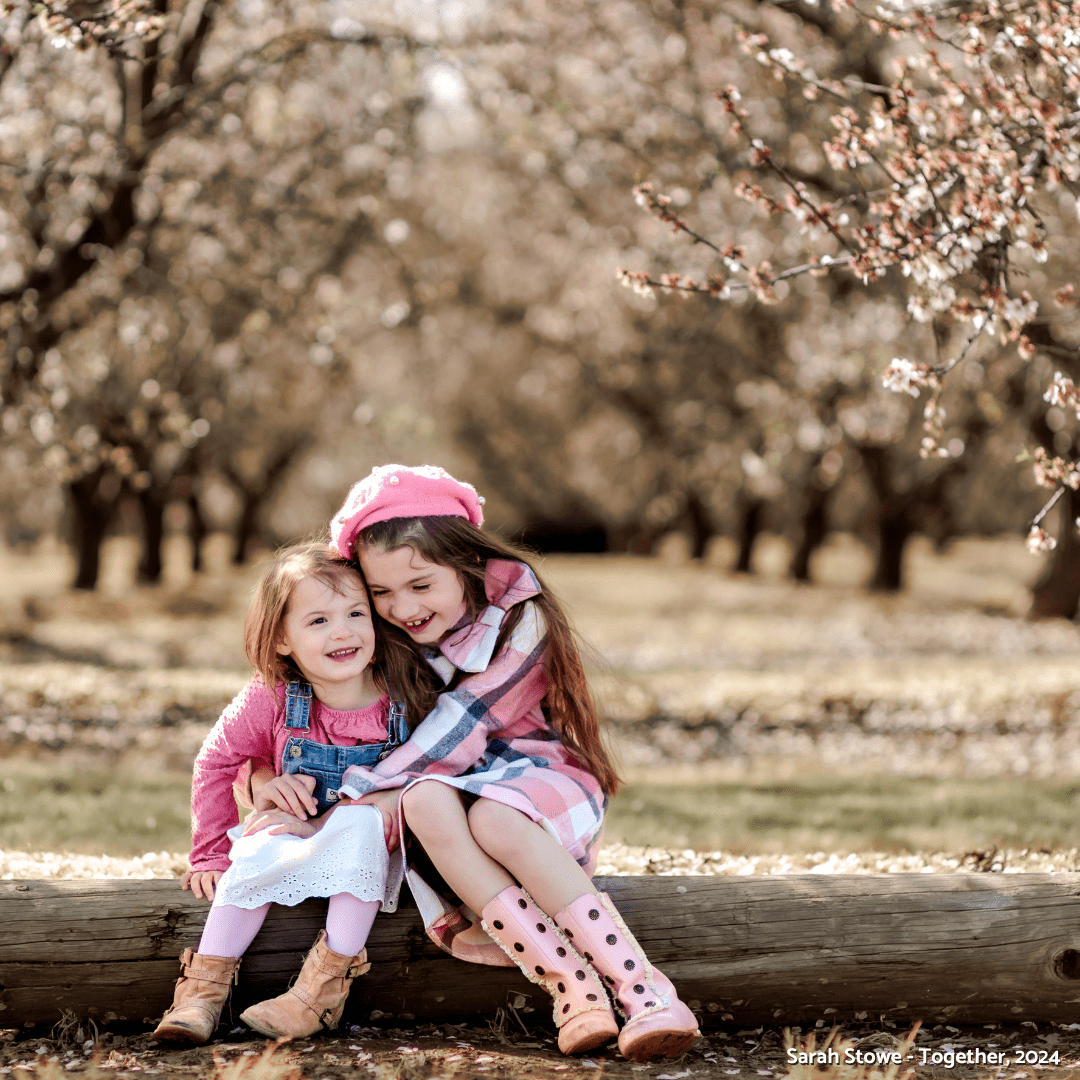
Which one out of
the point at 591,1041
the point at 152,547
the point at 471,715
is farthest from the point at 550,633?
the point at 152,547

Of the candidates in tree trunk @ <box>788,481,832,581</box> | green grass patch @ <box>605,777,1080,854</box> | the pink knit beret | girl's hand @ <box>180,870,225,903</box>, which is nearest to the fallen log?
girl's hand @ <box>180,870,225,903</box>

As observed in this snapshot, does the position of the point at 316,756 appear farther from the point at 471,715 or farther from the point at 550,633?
Answer: the point at 550,633

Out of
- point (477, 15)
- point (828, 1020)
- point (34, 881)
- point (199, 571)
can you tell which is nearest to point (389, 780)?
point (34, 881)

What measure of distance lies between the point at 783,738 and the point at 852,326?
5.51m

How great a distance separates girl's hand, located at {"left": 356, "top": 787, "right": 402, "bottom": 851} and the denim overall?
158 millimetres

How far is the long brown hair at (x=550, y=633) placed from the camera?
3822mm

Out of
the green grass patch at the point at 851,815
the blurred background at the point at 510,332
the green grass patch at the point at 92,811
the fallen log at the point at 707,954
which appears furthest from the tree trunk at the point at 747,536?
the fallen log at the point at 707,954

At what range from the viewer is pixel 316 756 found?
3756 millimetres

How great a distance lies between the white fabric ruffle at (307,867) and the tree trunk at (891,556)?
70.7ft

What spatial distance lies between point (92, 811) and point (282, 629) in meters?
3.94

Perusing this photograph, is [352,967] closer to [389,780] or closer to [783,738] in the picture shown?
[389,780]

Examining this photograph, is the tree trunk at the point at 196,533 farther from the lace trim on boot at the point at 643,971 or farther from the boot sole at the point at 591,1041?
the boot sole at the point at 591,1041

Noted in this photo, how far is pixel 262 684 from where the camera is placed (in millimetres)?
3789

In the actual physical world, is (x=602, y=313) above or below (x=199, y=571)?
above
